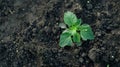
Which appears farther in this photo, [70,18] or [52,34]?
[52,34]

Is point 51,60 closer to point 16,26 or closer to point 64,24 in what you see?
point 64,24

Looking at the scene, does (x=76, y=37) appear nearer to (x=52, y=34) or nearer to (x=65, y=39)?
(x=65, y=39)

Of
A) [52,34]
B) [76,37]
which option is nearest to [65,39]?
[76,37]

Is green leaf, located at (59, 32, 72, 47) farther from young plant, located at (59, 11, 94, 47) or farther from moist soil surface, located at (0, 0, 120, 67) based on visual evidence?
moist soil surface, located at (0, 0, 120, 67)

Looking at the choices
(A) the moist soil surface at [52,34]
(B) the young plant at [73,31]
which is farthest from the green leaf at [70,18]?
(A) the moist soil surface at [52,34]

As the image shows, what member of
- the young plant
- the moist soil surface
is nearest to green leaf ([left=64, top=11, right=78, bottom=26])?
the young plant

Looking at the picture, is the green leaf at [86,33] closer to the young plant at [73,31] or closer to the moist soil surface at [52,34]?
the young plant at [73,31]

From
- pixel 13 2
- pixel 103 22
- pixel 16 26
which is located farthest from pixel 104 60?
pixel 13 2
